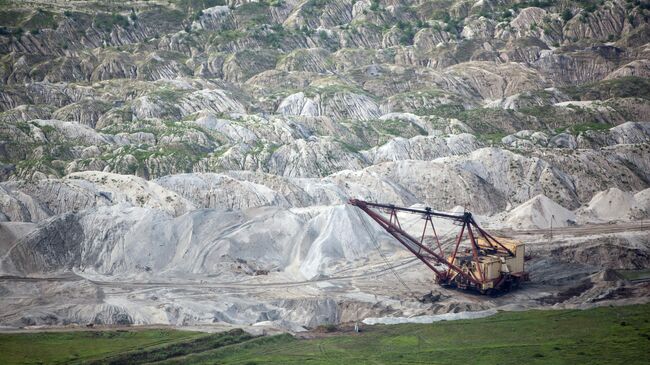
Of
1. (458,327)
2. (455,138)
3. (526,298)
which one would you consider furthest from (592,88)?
(458,327)

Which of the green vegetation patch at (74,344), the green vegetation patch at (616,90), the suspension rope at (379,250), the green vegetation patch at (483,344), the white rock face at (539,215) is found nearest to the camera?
the green vegetation patch at (74,344)

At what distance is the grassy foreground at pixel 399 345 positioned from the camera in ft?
242

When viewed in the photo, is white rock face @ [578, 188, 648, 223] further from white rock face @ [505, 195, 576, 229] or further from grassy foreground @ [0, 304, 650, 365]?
grassy foreground @ [0, 304, 650, 365]

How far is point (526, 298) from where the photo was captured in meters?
93.1

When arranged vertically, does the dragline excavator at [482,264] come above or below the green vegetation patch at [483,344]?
above

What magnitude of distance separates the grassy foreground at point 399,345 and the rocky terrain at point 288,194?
639 cm

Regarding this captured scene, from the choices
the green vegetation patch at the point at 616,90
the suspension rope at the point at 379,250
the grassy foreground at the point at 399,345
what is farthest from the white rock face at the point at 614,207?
the green vegetation patch at the point at 616,90

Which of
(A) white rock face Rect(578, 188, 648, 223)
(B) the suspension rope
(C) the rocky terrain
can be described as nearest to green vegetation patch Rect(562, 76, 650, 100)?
(C) the rocky terrain

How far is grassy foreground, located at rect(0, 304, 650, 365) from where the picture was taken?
73.8 metres

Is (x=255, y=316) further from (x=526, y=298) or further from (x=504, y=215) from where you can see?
(x=504, y=215)

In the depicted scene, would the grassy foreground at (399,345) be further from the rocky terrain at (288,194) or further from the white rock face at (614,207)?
the white rock face at (614,207)

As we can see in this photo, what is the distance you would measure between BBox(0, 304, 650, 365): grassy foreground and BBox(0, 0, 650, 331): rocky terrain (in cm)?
639

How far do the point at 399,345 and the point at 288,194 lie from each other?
51928 millimetres

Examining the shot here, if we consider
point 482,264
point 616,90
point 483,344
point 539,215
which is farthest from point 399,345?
point 616,90
